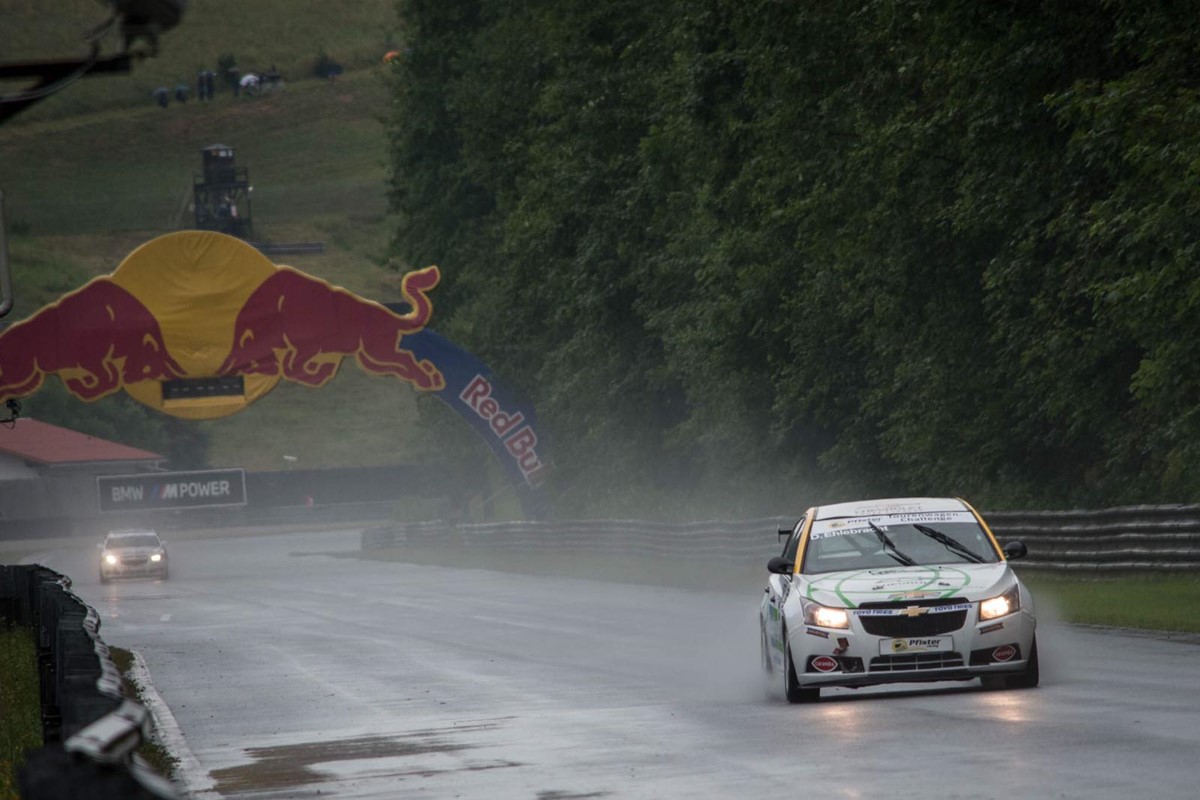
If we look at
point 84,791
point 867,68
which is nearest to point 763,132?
point 867,68

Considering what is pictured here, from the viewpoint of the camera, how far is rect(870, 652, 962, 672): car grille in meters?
14.8

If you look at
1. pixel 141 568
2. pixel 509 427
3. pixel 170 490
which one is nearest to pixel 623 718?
pixel 509 427

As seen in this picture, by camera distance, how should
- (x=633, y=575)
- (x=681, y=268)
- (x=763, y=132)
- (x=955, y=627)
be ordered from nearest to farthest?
1. (x=955, y=627)
2. (x=763, y=132)
3. (x=633, y=575)
4. (x=681, y=268)

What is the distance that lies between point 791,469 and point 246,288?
14.1m

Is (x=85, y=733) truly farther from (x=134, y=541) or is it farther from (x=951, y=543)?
(x=134, y=541)

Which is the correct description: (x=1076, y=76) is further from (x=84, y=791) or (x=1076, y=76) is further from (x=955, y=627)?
(x=84, y=791)

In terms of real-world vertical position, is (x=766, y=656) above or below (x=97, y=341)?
below

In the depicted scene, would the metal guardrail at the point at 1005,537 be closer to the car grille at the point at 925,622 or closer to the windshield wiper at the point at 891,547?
the windshield wiper at the point at 891,547

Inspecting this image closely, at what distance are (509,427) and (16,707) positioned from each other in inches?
1481

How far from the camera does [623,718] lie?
587 inches

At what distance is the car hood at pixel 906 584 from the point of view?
49.0ft

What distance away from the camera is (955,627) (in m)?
14.8

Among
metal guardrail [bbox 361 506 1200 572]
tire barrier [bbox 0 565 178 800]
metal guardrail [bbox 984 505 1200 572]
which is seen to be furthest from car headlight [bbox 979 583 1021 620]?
metal guardrail [bbox 361 506 1200 572]

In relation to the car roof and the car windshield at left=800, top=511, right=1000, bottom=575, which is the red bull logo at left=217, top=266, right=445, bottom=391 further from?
the car windshield at left=800, top=511, right=1000, bottom=575
